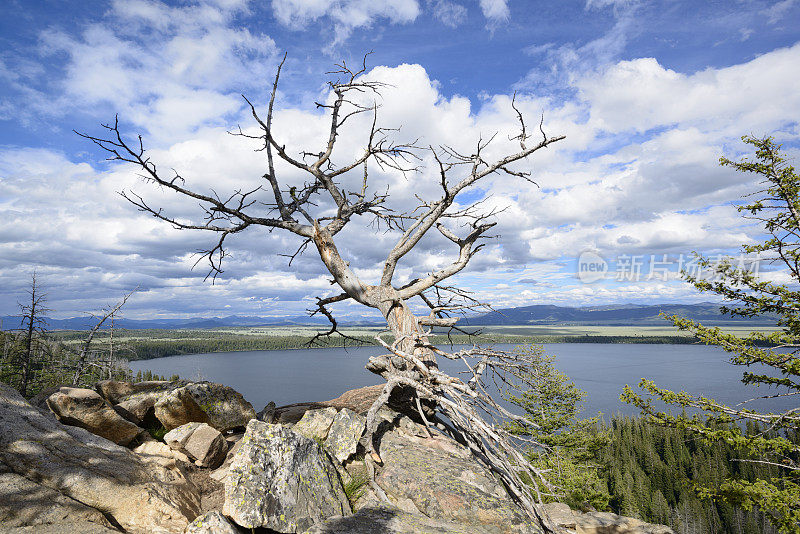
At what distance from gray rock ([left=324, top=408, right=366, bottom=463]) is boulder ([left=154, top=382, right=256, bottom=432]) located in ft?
8.85

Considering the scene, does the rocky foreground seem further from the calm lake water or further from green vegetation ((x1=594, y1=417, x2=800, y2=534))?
green vegetation ((x1=594, y1=417, x2=800, y2=534))

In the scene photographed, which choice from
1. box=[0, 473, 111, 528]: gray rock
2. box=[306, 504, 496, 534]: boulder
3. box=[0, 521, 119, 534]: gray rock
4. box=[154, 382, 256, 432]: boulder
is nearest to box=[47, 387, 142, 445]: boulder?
box=[154, 382, 256, 432]: boulder

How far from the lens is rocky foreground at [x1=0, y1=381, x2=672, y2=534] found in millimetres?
3797

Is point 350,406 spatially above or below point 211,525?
below

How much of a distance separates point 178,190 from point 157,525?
16.0 ft

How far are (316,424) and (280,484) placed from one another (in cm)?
223

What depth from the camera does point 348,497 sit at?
16.5ft

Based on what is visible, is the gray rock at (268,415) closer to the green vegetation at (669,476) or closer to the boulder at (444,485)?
the boulder at (444,485)

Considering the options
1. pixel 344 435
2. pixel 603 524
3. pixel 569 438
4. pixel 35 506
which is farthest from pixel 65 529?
pixel 569 438

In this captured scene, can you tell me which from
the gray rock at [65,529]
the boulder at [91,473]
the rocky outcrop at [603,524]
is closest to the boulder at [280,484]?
the boulder at [91,473]

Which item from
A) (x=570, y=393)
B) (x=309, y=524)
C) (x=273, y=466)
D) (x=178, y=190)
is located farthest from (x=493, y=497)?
(x=570, y=393)

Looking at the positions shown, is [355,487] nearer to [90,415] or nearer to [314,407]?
[314,407]

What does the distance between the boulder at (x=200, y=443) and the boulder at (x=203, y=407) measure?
456 mm

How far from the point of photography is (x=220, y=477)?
6.00m
